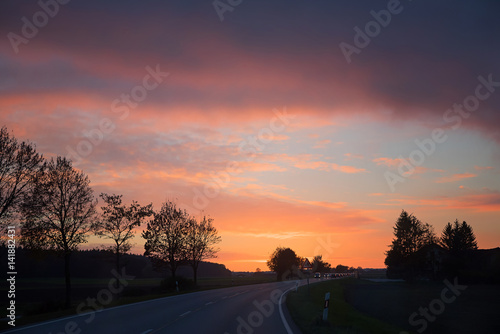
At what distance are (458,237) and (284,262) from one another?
130 ft

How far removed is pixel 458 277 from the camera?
63875mm

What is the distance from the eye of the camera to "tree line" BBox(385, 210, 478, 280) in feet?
288

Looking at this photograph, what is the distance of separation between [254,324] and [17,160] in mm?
21156

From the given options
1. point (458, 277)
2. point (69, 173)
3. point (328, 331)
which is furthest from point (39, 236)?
point (458, 277)

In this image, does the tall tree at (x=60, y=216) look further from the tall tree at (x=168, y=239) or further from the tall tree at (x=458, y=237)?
the tall tree at (x=458, y=237)

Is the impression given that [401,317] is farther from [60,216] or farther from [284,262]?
[284,262]

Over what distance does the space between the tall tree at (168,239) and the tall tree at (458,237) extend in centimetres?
6363

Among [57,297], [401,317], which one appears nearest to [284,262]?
[57,297]

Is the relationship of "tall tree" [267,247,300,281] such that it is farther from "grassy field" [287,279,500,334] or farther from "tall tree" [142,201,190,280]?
"grassy field" [287,279,500,334]

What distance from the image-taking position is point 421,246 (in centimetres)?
9125

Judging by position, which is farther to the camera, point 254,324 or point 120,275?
point 120,275

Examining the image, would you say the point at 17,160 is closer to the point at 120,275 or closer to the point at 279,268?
the point at 120,275

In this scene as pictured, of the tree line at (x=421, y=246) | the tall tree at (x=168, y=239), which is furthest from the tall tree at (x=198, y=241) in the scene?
the tree line at (x=421, y=246)

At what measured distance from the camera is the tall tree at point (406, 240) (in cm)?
9194
